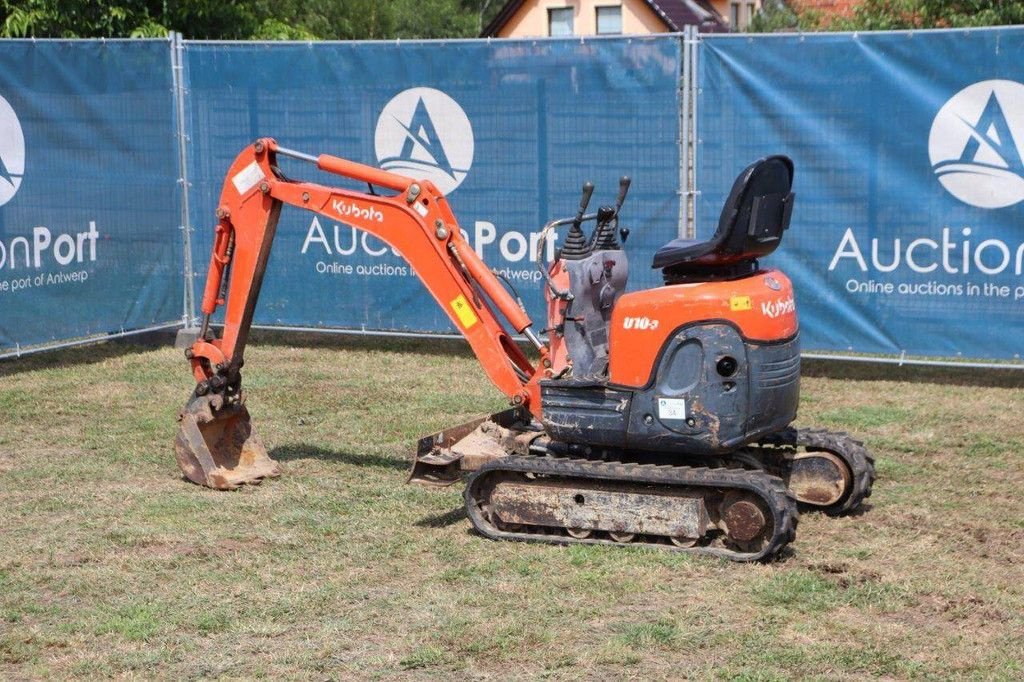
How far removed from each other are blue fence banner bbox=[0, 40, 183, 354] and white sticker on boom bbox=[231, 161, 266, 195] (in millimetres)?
4179

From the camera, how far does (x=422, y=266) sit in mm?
8141

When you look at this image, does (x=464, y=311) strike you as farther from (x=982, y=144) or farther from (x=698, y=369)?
(x=982, y=144)

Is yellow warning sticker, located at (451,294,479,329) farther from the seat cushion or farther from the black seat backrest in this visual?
the black seat backrest

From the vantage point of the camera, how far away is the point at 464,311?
26.4ft

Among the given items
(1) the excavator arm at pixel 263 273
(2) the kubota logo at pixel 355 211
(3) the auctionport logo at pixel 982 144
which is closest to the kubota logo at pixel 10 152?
(1) the excavator arm at pixel 263 273

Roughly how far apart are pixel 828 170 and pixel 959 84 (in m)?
1.15

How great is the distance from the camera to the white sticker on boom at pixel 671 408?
23.5ft

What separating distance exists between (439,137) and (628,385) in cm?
575

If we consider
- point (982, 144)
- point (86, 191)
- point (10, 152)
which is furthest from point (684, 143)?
point (10, 152)

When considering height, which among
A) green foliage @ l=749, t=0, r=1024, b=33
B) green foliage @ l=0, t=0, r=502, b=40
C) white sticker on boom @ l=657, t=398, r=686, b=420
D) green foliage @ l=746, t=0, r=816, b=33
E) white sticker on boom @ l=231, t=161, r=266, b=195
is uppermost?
green foliage @ l=746, t=0, r=816, b=33

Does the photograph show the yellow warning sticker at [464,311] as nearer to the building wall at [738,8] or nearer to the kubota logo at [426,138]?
the kubota logo at [426,138]

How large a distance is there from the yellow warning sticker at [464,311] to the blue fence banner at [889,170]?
4225 mm

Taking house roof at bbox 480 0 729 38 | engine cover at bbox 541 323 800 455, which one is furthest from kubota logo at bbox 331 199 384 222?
house roof at bbox 480 0 729 38

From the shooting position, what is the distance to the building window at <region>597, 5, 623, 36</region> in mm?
46500
